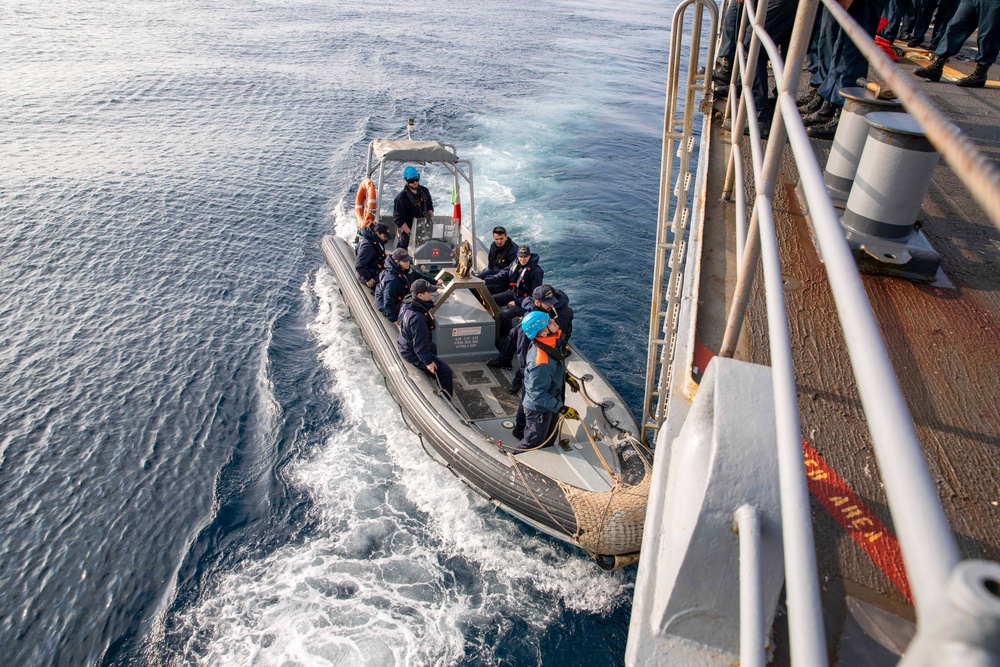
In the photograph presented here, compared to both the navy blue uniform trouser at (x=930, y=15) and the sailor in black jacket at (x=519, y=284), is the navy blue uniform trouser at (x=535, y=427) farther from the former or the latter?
the navy blue uniform trouser at (x=930, y=15)

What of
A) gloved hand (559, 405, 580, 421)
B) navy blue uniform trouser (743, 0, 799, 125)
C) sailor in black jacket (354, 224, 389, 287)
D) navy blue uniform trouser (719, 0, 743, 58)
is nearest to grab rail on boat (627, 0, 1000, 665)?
navy blue uniform trouser (743, 0, 799, 125)

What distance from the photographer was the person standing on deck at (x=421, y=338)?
7.86m

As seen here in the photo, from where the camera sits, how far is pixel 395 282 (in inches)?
353

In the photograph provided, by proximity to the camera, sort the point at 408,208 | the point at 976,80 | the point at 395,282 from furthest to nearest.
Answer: the point at 408,208, the point at 395,282, the point at 976,80

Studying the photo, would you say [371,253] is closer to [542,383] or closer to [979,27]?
[542,383]

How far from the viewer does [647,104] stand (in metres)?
25.3

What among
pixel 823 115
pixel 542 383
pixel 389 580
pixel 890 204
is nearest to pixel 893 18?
pixel 823 115

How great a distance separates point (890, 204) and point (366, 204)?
29.3ft

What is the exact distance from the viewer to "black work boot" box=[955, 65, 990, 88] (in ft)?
24.1

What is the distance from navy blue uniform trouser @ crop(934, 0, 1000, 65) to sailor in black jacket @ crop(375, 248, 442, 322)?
654 cm

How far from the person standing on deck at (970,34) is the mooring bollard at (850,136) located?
4654mm

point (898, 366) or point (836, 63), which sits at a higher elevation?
point (836, 63)

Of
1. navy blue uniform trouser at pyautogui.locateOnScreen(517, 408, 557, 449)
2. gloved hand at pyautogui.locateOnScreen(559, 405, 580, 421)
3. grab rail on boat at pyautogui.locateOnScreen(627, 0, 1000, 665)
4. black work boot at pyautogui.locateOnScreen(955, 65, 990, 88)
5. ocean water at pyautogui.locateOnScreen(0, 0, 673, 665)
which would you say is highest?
grab rail on boat at pyautogui.locateOnScreen(627, 0, 1000, 665)

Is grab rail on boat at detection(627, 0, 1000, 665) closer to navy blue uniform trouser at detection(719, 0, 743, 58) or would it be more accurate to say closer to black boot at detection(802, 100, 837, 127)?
black boot at detection(802, 100, 837, 127)
